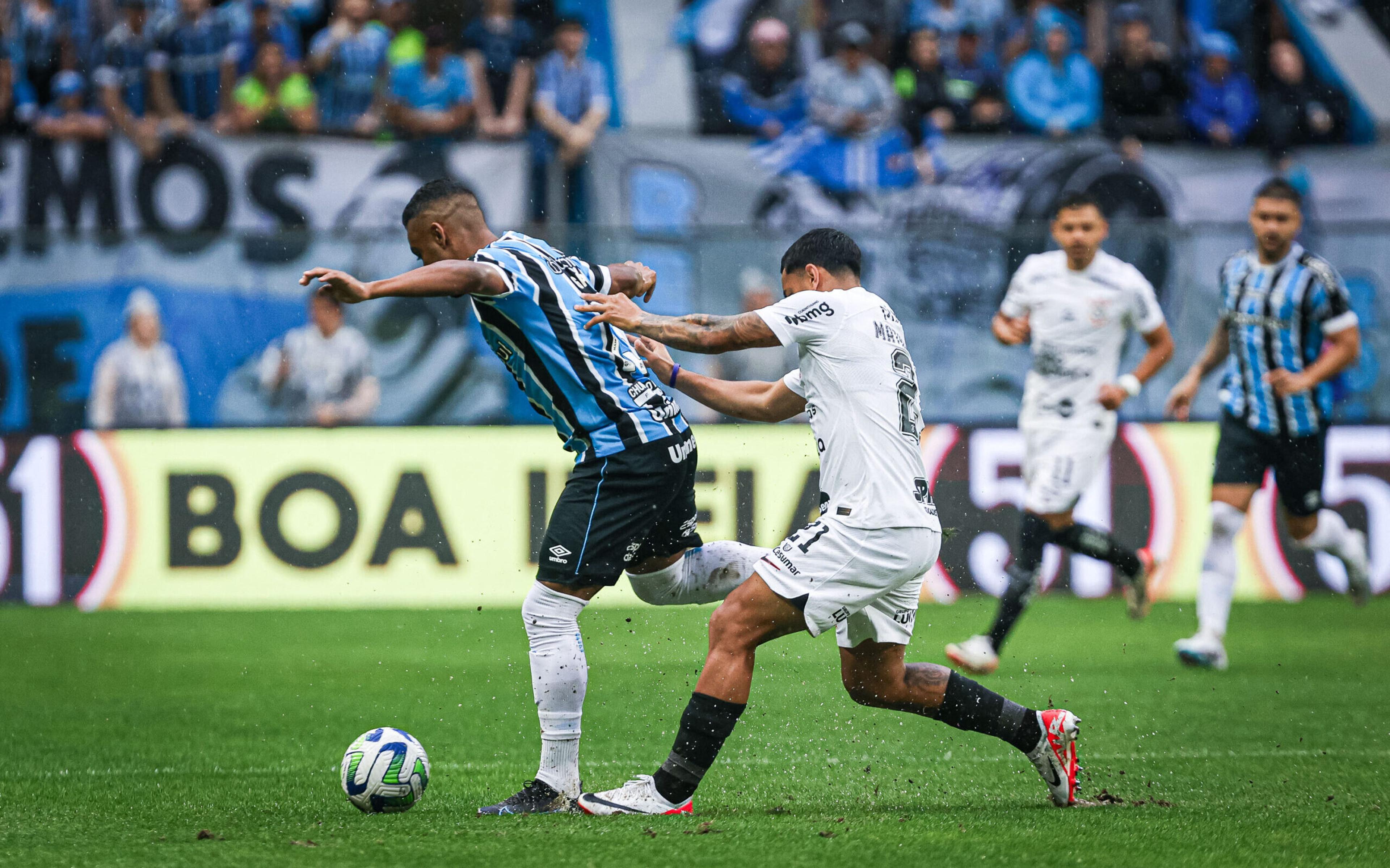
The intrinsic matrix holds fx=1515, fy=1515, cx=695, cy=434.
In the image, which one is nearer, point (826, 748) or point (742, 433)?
point (826, 748)

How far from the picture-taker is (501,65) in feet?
47.7

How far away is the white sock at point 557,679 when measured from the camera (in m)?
5.03

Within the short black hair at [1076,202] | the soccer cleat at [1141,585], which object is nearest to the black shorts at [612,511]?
the short black hair at [1076,202]

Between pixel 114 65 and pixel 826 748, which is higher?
pixel 114 65

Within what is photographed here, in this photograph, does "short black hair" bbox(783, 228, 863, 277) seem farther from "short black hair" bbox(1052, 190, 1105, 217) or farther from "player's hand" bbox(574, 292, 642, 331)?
"short black hair" bbox(1052, 190, 1105, 217)

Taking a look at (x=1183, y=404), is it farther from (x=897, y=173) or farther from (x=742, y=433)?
(x=897, y=173)

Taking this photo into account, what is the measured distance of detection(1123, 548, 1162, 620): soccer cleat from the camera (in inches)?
338

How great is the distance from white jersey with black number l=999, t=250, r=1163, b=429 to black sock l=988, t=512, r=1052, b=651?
67cm

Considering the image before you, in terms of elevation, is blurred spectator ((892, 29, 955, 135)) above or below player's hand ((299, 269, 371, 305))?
above

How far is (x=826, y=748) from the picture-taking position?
20.1 ft

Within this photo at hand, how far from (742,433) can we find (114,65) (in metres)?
7.44

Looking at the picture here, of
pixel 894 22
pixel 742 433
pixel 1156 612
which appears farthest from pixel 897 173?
pixel 1156 612

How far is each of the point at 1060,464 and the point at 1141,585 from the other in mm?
909

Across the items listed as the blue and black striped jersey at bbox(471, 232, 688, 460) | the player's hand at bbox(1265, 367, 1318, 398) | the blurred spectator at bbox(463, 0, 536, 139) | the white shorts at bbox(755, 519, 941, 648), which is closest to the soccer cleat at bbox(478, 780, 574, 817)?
the white shorts at bbox(755, 519, 941, 648)
